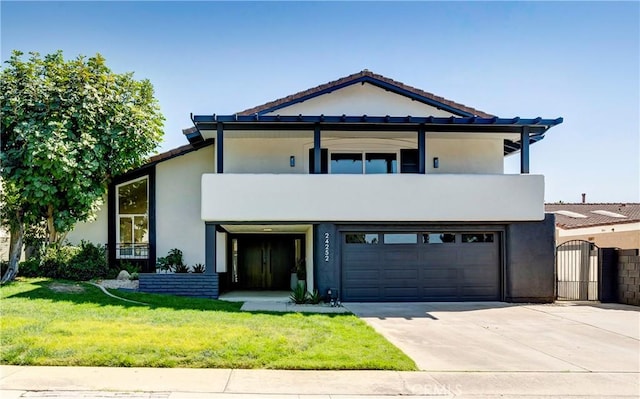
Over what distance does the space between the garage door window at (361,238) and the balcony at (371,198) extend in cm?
59

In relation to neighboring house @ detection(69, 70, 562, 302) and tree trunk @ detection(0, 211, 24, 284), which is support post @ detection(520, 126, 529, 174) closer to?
neighboring house @ detection(69, 70, 562, 302)

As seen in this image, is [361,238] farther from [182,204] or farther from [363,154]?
[182,204]

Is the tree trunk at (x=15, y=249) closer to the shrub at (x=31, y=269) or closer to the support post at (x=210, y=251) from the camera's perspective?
the shrub at (x=31, y=269)

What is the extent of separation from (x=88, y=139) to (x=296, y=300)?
791cm

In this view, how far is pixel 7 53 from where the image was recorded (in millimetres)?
14703

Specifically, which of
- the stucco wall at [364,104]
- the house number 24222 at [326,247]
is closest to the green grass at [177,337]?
the house number 24222 at [326,247]

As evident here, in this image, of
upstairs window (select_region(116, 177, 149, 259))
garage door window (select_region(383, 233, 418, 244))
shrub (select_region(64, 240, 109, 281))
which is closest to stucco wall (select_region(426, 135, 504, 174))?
garage door window (select_region(383, 233, 418, 244))

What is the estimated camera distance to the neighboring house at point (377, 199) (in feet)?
48.6

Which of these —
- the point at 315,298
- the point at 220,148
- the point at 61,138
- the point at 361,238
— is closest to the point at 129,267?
the point at 61,138

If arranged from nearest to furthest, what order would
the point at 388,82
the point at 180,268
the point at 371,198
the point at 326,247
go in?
the point at 326,247 < the point at 371,198 < the point at 388,82 < the point at 180,268

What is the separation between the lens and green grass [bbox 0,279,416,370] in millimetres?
7520

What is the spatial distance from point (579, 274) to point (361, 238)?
7423mm

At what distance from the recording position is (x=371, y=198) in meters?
15.0

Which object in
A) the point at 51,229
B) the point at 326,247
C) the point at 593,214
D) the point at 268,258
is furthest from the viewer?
the point at 593,214
